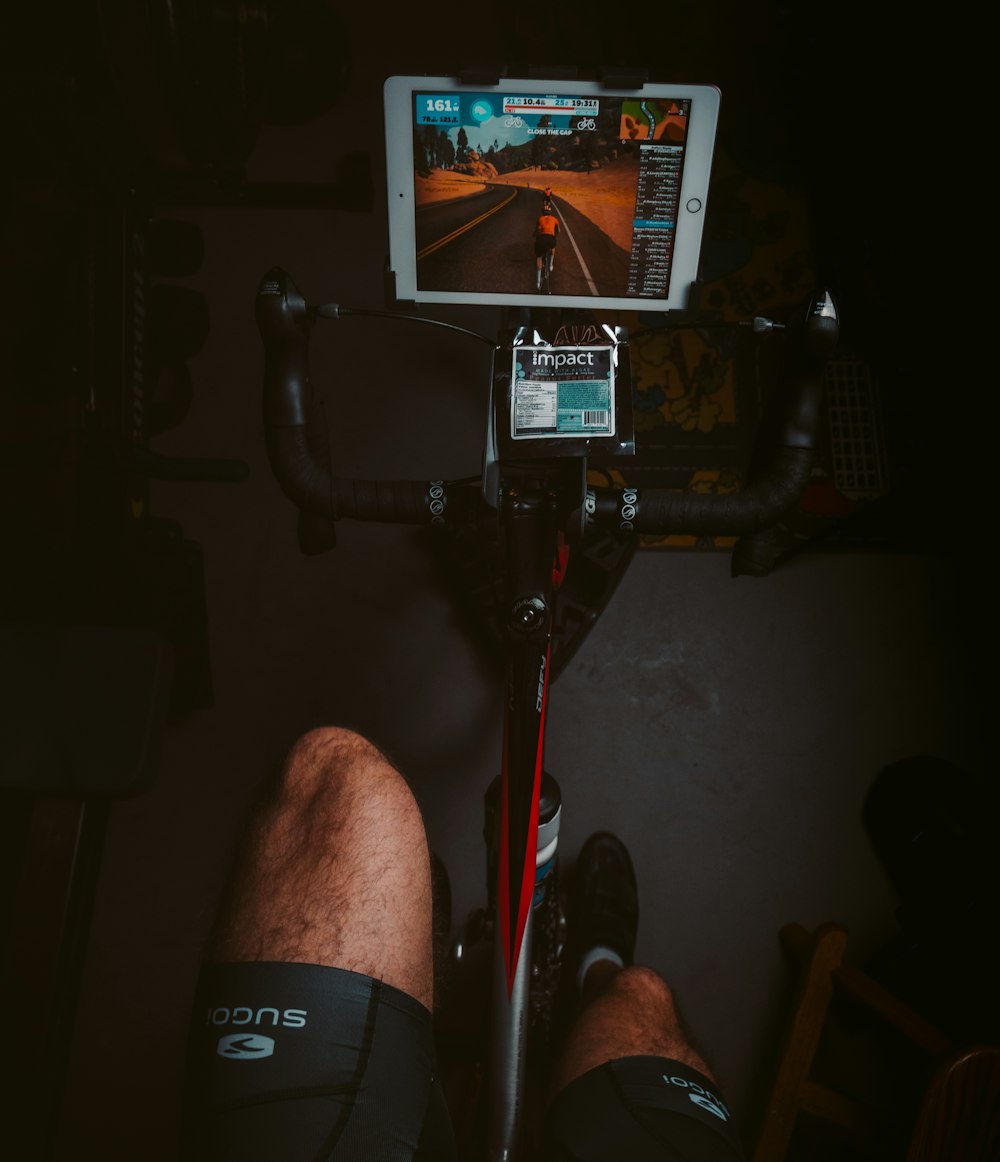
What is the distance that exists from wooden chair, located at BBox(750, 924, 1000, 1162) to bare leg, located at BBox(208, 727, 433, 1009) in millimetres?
865

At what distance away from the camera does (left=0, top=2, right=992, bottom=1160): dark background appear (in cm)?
177

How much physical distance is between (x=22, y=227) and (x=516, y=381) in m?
1.53

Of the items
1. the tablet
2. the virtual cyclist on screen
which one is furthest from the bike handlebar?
the virtual cyclist on screen

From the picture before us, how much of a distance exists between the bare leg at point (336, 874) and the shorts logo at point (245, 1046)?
9 centimetres

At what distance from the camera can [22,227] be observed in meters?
1.85

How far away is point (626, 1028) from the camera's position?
1.23 m

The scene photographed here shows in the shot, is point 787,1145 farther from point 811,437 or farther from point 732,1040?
point 811,437

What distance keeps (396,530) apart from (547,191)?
3.60 ft

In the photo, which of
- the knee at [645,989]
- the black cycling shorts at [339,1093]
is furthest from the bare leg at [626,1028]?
the black cycling shorts at [339,1093]

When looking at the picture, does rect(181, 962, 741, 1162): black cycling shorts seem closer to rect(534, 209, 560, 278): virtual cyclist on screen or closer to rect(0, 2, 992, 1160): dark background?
rect(0, 2, 992, 1160): dark background

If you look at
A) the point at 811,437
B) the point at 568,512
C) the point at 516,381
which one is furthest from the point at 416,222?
the point at 811,437

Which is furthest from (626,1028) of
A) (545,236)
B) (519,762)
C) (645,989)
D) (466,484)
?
(545,236)

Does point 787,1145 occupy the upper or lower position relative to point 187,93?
lower

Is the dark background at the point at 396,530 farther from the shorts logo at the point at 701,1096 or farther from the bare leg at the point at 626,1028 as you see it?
the shorts logo at the point at 701,1096
